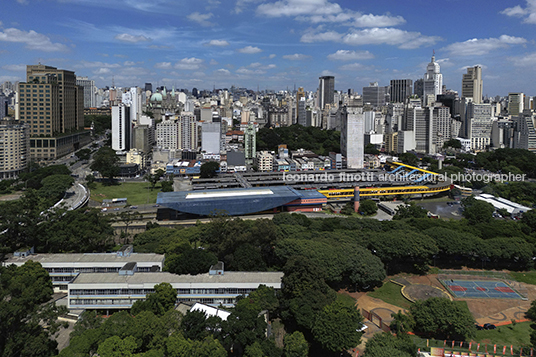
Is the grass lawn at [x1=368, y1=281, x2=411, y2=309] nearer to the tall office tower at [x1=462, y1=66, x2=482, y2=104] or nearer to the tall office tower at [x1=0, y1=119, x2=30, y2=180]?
the tall office tower at [x1=0, y1=119, x2=30, y2=180]

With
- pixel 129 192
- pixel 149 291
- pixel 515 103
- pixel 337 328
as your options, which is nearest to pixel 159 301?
pixel 149 291

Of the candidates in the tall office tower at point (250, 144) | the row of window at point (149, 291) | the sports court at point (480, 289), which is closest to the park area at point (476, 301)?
the sports court at point (480, 289)

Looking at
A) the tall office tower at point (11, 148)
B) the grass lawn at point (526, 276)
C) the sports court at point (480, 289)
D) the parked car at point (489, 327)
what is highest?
the tall office tower at point (11, 148)

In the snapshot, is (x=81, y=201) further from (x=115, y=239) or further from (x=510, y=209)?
(x=510, y=209)

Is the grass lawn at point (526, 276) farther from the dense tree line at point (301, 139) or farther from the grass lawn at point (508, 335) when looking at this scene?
the dense tree line at point (301, 139)

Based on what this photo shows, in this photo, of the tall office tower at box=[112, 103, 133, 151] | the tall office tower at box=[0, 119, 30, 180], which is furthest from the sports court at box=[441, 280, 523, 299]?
the tall office tower at box=[112, 103, 133, 151]

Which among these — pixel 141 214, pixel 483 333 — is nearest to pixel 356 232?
pixel 483 333
